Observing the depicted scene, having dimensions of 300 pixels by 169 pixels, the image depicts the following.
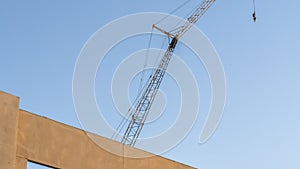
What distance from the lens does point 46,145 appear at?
2253 cm

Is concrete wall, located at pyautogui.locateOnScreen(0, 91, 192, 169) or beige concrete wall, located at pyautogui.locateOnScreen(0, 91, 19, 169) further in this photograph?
concrete wall, located at pyautogui.locateOnScreen(0, 91, 192, 169)

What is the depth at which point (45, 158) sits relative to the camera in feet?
73.2

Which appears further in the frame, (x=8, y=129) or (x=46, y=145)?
(x=46, y=145)

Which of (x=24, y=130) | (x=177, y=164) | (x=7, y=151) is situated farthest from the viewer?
(x=177, y=164)

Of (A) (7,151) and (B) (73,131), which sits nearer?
(A) (7,151)

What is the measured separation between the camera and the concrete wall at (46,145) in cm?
2103

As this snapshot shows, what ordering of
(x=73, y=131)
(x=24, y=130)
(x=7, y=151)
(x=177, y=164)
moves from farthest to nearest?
(x=177, y=164), (x=73, y=131), (x=24, y=130), (x=7, y=151)

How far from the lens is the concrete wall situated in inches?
828

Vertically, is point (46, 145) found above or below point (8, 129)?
below

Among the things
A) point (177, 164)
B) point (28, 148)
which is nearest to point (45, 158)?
point (28, 148)

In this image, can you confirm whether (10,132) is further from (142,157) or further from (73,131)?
(142,157)

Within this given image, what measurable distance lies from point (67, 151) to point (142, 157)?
4.53 m

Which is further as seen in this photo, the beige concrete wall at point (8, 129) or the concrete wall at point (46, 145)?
the concrete wall at point (46, 145)

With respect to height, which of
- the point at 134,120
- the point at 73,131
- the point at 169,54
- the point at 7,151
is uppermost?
the point at 169,54
